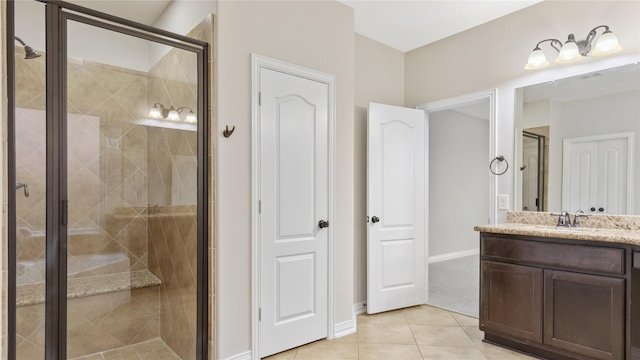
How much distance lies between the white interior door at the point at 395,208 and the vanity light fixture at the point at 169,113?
166 cm

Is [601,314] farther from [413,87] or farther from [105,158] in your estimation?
[105,158]

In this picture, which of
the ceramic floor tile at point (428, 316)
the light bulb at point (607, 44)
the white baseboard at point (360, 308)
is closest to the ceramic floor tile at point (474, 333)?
the ceramic floor tile at point (428, 316)

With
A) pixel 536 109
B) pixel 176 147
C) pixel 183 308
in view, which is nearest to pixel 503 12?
pixel 536 109

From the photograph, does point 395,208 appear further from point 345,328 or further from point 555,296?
point 555,296

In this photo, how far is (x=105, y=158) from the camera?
6.88 feet

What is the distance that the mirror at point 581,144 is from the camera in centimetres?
254

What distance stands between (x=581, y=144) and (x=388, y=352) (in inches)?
87.0

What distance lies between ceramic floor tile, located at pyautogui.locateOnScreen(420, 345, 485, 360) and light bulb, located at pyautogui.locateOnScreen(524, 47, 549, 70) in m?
2.28

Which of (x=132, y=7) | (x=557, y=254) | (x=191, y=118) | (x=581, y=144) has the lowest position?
(x=557, y=254)

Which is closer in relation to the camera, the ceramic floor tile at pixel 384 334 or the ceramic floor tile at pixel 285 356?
the ceramic floor tile at pixel 285 356

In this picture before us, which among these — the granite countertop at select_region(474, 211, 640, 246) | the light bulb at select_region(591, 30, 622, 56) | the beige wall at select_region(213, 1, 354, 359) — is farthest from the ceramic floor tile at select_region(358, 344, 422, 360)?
the light bulb at select_region(591, 30, 622, 56)

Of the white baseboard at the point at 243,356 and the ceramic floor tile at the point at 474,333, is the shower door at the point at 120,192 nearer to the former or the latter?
the white baseboard at the point at 243,356

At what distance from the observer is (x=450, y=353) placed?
261 cm

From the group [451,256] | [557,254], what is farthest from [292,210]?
[451,256]
